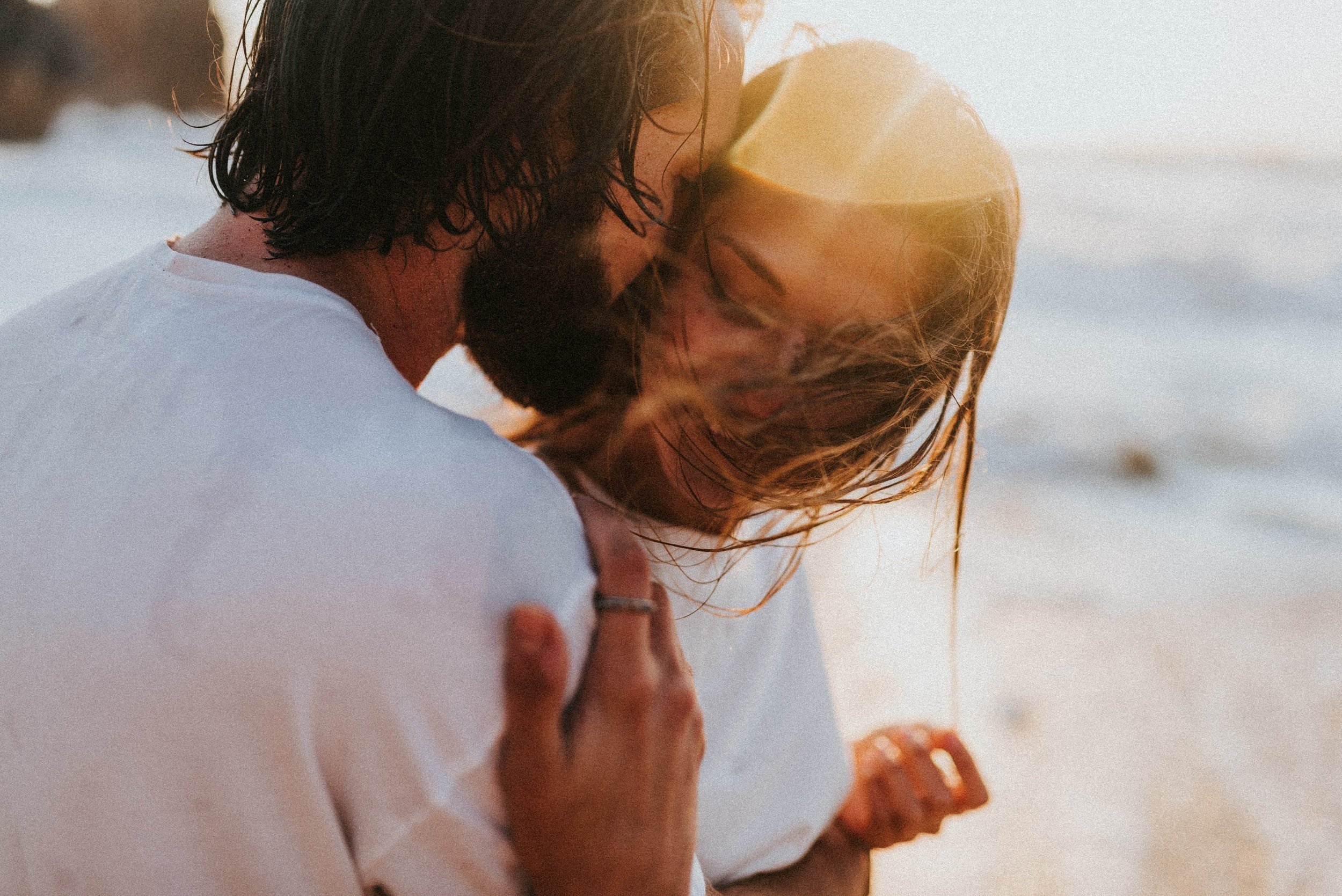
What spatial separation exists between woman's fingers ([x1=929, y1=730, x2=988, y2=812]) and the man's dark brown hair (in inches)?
54.3

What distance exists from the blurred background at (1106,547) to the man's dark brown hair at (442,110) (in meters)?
0.44

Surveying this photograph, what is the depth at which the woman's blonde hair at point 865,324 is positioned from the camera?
5.45 ft

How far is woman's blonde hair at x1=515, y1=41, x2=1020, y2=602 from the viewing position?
166 centimetres

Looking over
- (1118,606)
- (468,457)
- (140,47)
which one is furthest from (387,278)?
(140,47)

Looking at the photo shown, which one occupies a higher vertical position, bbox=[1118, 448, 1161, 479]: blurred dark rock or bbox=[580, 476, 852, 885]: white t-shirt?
bbox=[580, 476, 852, 885]: white t-shirt

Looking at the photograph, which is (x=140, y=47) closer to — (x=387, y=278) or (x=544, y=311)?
(x=544, y=311)

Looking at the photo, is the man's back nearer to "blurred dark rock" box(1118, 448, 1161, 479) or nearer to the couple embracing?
the couple embracing

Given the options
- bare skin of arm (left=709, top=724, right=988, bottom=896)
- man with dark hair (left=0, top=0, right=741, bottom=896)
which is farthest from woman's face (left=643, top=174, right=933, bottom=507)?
bare skin of arm (left=709, top=724, right=988, bottom=896)

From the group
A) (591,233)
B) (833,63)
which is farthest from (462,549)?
(833,63)

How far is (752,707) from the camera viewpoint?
175cm

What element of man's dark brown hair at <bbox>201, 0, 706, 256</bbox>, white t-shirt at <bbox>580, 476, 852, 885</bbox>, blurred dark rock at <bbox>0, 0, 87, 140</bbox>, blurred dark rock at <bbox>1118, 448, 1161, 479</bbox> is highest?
man's dark brown hair at <bbox>201, 0, 706, 256</bbox>

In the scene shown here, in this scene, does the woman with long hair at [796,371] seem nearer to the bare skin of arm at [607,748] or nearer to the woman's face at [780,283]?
the woman's face at [780,283]

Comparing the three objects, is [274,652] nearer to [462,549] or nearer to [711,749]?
[462,549]

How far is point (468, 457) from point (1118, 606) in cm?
428
